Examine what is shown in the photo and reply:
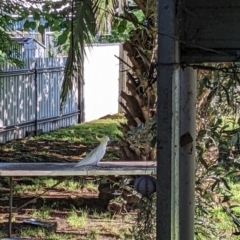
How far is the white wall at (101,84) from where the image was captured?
1578 cm

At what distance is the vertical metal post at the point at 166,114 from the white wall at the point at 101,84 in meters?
13.6

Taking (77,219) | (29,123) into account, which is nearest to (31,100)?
(29,123)

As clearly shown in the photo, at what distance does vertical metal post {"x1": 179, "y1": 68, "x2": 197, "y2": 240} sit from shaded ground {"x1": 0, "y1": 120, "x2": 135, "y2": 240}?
3.68 m

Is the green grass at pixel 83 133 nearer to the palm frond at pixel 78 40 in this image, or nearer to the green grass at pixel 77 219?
the green grass at pixel 77 219

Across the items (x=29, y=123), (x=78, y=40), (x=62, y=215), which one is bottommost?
(x=62, y=215)

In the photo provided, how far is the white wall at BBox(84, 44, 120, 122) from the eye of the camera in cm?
1578

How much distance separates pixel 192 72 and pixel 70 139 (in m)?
10.9

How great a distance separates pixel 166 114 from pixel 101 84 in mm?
14558

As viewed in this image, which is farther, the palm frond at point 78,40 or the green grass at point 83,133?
the green grass at point 83,133

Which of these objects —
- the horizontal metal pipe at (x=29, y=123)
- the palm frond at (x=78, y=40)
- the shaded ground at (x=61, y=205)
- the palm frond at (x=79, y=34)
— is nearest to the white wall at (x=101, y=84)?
the horizontal metal pipe at (x=29, y=123)

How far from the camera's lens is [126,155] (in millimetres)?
6863

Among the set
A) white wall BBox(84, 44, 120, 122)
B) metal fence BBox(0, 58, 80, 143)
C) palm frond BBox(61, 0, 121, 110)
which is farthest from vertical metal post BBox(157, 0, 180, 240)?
white wall BBox(84, 44, 120, 122)

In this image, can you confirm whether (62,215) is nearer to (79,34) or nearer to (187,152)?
(79,34)

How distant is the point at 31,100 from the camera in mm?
13383
